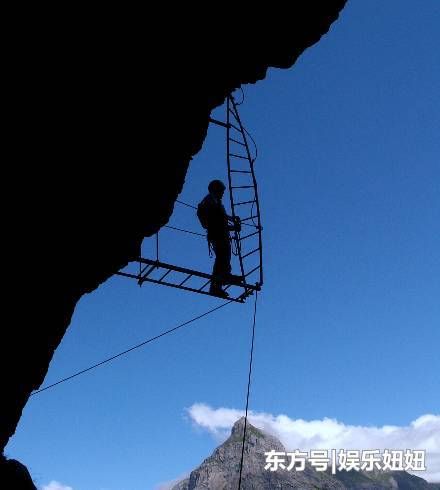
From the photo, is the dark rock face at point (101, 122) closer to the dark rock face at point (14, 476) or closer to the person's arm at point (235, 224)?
the dark rock face at point (14, 476)

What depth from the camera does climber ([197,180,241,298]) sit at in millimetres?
10734

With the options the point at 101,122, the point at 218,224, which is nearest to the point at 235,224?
the point at 218,224

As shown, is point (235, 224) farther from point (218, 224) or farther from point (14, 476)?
point (14, 476)

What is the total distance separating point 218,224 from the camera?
36.1ft

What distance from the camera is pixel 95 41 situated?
4.95 m

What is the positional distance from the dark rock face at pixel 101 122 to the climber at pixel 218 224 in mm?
3360

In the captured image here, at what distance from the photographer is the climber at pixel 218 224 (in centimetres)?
1073

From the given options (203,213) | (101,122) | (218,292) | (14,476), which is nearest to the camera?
(101,122)

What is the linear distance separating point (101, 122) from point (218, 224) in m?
5.82

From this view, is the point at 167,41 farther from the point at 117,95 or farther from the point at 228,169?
the point at 228,169

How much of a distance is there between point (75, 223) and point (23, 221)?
888mm

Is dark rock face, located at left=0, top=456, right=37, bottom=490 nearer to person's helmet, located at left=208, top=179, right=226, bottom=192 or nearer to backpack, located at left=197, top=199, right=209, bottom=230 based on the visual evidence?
backpack, located at left=197, top=199, right=209, bottom=230

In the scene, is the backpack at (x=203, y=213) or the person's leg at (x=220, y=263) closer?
the person's leg at (x=220, y=263)

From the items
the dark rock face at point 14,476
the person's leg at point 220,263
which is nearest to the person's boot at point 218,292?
the person's leg at point 220,263
